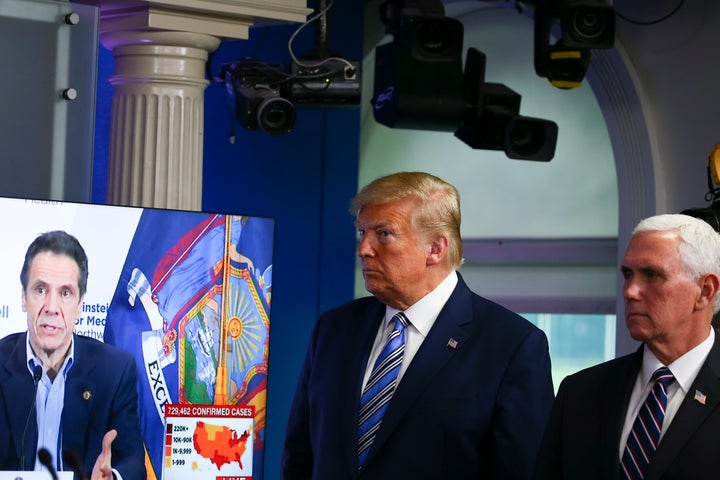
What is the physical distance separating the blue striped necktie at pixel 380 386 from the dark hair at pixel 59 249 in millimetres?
783

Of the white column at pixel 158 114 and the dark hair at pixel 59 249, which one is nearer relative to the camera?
the dark hair at pixel 59 249

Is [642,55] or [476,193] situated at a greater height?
[642,55]

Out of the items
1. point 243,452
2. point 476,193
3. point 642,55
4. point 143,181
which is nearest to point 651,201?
point 642,55

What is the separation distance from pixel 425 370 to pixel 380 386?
0.12 m

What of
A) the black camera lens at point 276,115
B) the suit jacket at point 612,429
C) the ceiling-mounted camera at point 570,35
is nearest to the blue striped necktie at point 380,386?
the suit jacket at point 612,429

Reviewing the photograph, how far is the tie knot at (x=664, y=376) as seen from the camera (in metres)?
2.54

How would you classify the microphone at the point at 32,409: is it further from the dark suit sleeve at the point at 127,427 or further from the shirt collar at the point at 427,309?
the shirt collar at the point at 427,309

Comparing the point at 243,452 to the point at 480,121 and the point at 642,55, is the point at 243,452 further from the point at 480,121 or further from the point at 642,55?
the point at 642,55

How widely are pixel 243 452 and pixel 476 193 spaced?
4.75 m

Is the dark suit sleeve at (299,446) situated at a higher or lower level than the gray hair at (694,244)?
lower

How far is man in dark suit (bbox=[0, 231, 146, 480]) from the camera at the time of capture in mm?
3113

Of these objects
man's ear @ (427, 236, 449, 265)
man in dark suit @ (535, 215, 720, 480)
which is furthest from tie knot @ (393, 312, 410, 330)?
man in dark suit @ (535, 215, 720, 480)

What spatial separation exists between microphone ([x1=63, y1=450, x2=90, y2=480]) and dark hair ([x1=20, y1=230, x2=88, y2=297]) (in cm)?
40

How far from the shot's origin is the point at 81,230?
325 cm
